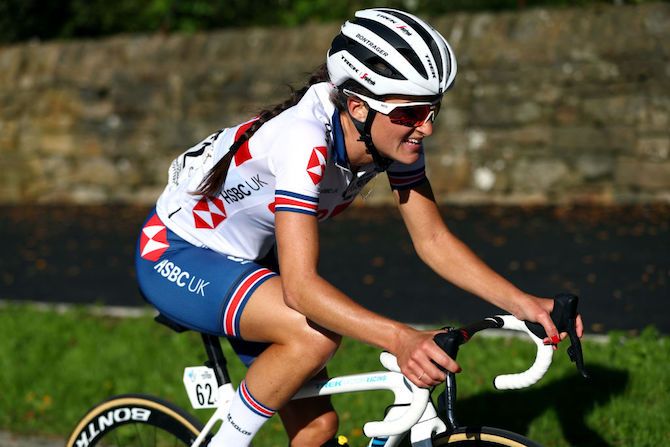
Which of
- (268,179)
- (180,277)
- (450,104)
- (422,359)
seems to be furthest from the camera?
(450,104)

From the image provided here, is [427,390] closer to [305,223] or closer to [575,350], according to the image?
[575,350]

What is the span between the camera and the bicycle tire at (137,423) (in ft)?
12.4

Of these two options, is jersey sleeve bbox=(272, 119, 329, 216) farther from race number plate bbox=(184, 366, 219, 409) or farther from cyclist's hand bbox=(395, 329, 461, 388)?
race number plate bbox=(184, 366, 219, 409)

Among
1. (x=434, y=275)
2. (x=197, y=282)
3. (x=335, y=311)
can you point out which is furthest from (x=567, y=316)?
(x=434, y=275)

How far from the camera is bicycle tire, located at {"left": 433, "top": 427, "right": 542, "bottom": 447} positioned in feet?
9.63

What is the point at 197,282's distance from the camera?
3.44 m

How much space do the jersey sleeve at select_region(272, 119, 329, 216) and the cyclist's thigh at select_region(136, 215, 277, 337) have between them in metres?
0.37

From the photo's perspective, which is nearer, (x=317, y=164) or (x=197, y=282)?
(x=317, y=164)

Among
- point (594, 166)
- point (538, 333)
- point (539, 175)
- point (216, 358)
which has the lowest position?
point (539, 175)

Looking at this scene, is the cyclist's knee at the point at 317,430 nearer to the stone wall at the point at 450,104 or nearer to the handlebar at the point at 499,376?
the handlebar at the point at 499,376

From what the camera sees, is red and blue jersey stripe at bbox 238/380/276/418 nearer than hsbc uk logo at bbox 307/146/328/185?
No

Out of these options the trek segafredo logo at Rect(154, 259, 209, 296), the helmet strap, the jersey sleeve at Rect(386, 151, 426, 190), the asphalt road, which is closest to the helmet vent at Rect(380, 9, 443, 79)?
the helmet strap

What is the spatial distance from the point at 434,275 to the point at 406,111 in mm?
5292

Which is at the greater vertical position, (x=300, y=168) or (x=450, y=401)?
(x=300, y=168)
